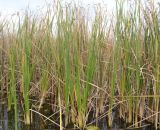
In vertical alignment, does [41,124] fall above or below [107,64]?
below

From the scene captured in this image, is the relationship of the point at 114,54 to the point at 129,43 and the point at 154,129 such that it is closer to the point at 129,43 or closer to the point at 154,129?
the point at 129,43

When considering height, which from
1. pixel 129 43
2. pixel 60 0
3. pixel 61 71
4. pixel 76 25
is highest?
pixel 60 0

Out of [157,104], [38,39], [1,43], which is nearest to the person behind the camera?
[157,104]

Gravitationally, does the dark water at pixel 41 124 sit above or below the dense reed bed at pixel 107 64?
below

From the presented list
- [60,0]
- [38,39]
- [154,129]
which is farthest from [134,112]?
[38,39]

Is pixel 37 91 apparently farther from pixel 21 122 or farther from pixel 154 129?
pixel 154 129

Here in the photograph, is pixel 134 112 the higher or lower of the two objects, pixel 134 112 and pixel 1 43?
the lower

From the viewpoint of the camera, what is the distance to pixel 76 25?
3234 mm

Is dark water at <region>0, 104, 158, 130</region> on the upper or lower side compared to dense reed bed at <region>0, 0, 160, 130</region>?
lower

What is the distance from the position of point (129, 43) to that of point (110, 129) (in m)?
0.92

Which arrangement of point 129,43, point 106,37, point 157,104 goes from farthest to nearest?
1. point 106,37
2. point 129,43
3. point 157,104

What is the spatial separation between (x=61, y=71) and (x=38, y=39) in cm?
111

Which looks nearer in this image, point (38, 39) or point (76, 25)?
point (76, 25)

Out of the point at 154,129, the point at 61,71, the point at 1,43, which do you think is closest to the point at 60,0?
the point at 61,71
